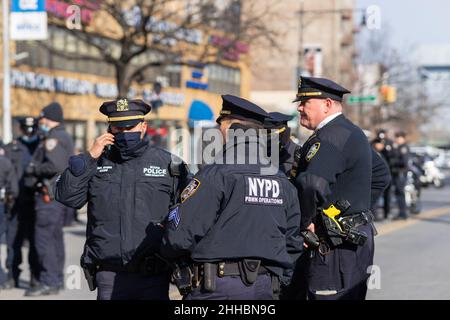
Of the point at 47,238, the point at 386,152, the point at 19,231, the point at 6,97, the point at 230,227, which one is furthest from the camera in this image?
the point at 6,97

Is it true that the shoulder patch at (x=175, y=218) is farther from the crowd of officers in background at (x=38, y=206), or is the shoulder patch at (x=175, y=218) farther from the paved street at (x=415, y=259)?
the crowd of officers in background at (x=38, y=206)

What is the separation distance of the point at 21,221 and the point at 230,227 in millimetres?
6150

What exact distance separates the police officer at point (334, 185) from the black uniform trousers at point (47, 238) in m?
4.60

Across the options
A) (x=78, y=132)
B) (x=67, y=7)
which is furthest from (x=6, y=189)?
(x=78, y=132)

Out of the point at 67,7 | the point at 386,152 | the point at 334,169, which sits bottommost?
the point at 386,152

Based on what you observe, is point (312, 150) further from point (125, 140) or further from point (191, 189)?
point (191, 189)

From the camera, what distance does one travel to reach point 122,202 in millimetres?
5461

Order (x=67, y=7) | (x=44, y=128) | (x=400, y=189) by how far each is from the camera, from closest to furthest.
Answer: (x=44, y=128) < (x=400, y=189) < (x=67, y=7)

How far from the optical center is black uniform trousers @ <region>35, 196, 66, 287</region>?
966 centimetres

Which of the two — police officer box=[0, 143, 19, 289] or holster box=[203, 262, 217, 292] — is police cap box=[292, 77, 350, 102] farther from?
police officer box=[0, 143, 19, 289]

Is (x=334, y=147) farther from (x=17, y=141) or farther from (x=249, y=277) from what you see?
(x=17, y=141)

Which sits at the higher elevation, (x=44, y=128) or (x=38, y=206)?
(x=44, y=128)

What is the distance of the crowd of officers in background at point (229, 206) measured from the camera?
457 centimetres

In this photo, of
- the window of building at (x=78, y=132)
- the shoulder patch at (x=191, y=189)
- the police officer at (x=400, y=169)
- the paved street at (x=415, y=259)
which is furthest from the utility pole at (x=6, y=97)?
the shoulder patch at (x=191, y=189)
